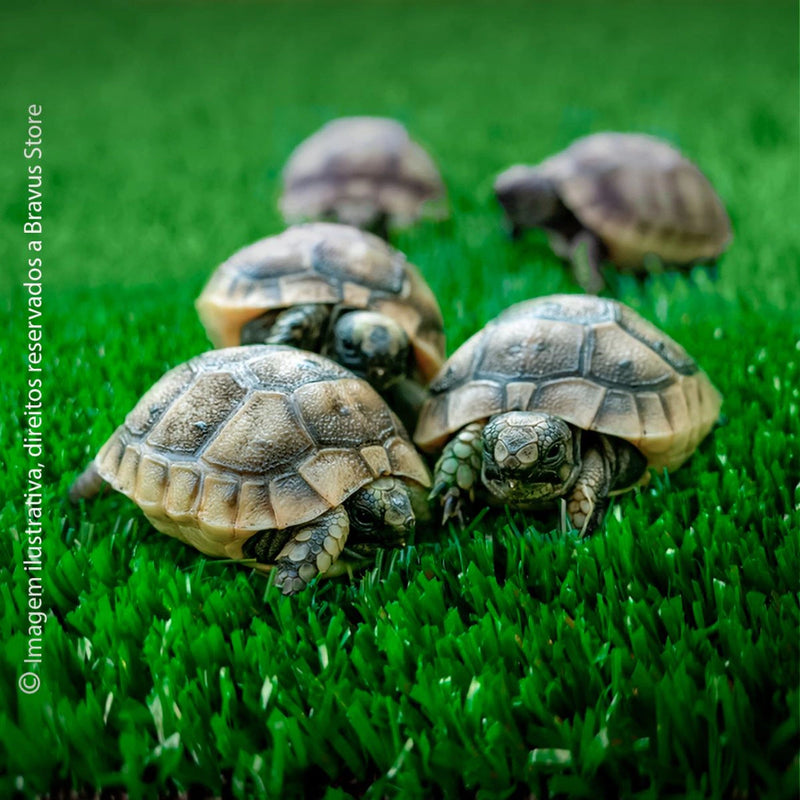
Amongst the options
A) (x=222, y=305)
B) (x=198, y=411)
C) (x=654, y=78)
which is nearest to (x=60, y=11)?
(x=654, y=78)

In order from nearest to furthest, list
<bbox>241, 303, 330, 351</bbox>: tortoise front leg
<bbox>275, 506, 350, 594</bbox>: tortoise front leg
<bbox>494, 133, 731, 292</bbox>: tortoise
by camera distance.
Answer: <bbox>275, 506, 350, 594</bbox>: tortoise front leg, <bbox>241, 303, 330, 351</bbox>: tortoise front leg, <bbox>494, 133, 731, 292</bbox>: tortoise

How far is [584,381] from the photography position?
8.10ft

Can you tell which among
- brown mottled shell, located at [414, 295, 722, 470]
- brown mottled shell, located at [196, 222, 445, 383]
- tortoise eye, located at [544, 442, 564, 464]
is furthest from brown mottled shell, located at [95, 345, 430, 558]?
brown mottled shell, located at [196, 222, 445, 383]

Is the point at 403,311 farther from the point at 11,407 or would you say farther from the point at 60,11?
the point at 60,11

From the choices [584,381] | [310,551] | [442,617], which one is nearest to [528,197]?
[584,381]

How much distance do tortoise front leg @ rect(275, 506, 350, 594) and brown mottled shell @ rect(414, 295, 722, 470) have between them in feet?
1.79

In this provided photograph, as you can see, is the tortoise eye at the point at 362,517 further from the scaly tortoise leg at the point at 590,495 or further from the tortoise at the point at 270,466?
the scaly tortoise leg at the point at 590,495

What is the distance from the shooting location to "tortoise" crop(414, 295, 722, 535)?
2.30 metres

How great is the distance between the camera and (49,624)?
195cm

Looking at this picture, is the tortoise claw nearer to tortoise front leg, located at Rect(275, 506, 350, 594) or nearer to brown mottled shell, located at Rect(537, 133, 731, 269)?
tortoise front leg, located at Rect(275, 506, 350, 594)

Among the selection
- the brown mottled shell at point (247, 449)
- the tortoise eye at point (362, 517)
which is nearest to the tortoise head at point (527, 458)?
the brown mottled shell at point (247, 449)

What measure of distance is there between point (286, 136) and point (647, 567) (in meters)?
6.68

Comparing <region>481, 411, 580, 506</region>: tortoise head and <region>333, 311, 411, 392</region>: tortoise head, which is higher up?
<region>333, 311, 411, 392</region>: tortoise head

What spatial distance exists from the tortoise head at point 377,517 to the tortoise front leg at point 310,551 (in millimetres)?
70
